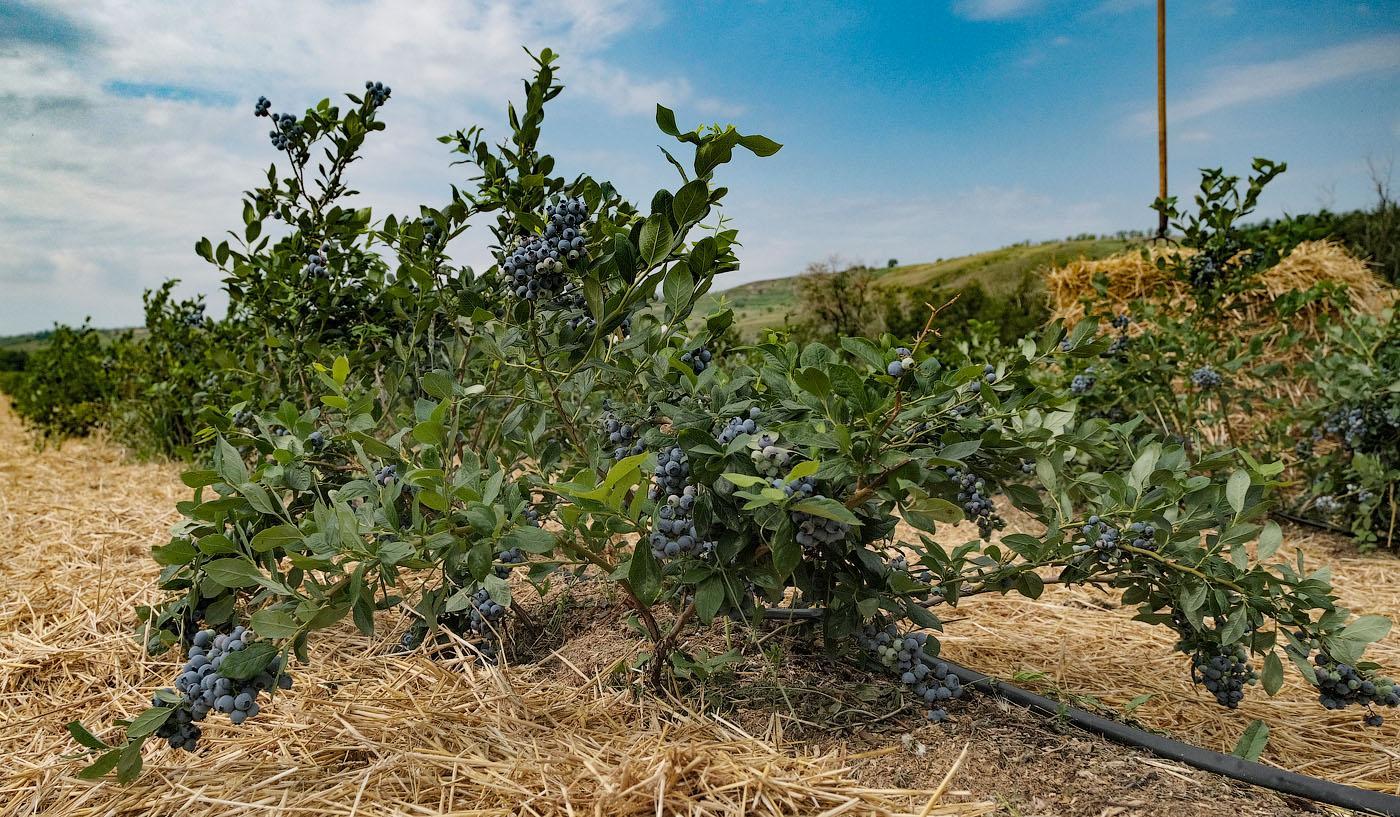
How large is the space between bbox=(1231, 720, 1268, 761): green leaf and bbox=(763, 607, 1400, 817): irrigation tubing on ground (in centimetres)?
3

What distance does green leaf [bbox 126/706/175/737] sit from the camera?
4.42 feet

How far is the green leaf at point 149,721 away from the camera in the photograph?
1.35 m

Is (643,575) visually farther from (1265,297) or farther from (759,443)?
(1265,297)

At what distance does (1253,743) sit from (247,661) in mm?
1770

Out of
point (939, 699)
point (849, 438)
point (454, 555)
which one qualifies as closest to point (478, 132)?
point (454, 555)

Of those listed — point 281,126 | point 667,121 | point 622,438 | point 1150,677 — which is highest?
point 281,126

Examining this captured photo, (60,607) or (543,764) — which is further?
(60,607)

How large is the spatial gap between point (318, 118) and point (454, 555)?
184 cm

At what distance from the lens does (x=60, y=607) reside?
2658 mm

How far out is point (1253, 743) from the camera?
1586 millimetres

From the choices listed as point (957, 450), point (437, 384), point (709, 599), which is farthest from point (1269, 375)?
point (437, 384)

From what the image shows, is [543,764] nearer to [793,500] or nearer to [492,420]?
[793,500]

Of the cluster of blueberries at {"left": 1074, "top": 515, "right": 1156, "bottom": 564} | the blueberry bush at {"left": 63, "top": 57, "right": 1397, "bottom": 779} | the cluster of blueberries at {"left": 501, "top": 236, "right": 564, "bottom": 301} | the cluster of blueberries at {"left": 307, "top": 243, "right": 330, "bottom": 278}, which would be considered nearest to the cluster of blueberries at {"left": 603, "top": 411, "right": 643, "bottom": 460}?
the blueberry bush at {"left": 63, "top": 57, "right": 1397, "bottom": 779}

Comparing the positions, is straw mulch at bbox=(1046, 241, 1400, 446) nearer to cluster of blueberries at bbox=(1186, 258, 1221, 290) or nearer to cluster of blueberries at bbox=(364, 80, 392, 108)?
cluster of blueberries at bbox=(1186, 258, 1221, 290)
